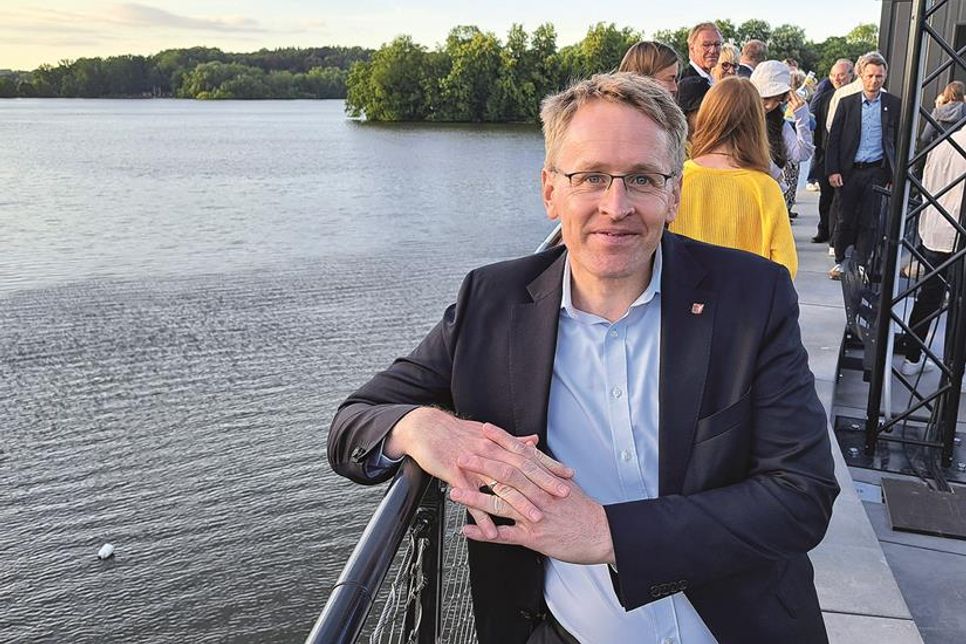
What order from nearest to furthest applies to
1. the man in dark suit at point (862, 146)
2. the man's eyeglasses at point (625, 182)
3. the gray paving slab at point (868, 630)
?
the man's eyeglasses at point (625, 182)
the gray paving slab at point (868, 630)
the man in dark suit at point (862, 146)

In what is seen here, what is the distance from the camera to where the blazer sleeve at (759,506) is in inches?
60.8

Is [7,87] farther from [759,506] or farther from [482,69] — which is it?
[759,506]

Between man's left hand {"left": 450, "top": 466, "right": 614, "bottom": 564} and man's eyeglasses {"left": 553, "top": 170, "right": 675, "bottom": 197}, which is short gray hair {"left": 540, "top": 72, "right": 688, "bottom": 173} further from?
man's left hand {"left": 450, "top": 466, "right": 614, "bottom": 564}

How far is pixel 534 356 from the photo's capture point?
1.79 metres

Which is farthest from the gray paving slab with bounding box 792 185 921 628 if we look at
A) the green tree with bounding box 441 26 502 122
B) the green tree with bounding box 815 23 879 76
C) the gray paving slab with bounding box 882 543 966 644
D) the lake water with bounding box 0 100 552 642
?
the green tree with bounding box 815 23 879 76

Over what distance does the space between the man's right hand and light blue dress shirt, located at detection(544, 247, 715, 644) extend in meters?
0.18

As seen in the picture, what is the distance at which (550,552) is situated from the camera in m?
1.54

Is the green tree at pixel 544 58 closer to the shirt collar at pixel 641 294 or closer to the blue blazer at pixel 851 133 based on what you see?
the blue blazer at pixel 851 133

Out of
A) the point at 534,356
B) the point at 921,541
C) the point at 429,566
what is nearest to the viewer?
the point at 429,566

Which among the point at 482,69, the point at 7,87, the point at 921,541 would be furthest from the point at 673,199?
the point at 7,87

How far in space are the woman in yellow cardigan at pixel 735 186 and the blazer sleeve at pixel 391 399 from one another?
194cm

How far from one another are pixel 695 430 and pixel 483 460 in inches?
16.7

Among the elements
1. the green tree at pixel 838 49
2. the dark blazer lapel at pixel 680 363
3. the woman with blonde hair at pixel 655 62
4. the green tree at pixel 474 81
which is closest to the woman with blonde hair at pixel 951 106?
the woman with blonde hair at pixel 655 62

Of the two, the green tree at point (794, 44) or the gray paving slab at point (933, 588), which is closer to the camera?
the gray paving slab at point (933, 588)
